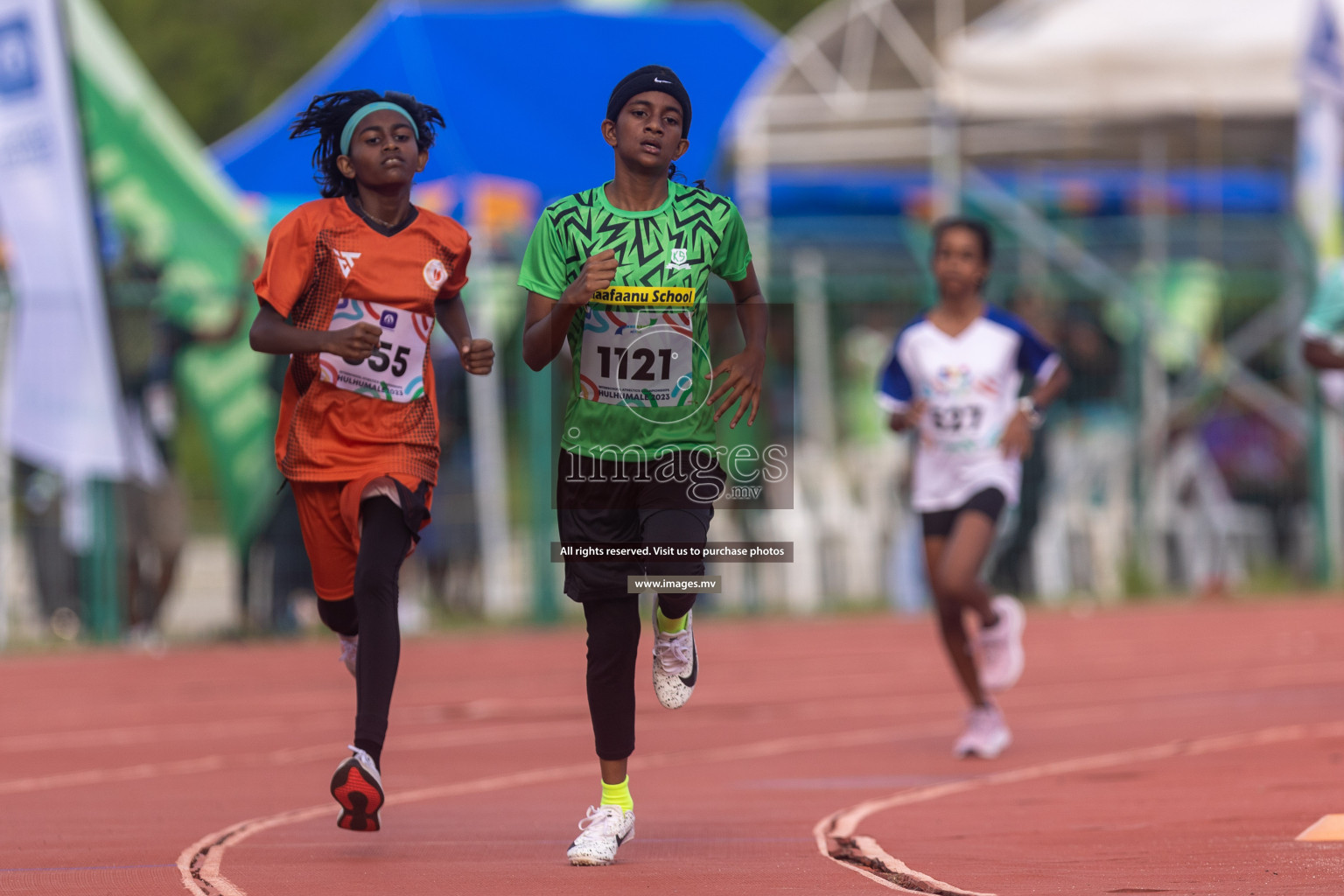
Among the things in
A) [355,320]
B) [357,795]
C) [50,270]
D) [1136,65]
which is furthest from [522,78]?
[357,795]

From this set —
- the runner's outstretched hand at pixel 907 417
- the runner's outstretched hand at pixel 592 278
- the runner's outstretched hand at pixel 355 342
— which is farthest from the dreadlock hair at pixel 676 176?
the runner's outstretched hand at pixel 907 417

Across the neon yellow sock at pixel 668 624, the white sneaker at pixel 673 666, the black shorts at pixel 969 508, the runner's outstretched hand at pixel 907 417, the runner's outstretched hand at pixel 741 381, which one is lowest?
the white sneaker at pixel 673 666

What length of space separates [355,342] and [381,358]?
0.36m

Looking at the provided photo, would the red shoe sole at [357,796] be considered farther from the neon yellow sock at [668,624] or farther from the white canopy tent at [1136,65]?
the white canopy tent at [1136,65]

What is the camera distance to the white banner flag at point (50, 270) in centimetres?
1439

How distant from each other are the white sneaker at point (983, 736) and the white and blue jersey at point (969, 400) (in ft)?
2.90

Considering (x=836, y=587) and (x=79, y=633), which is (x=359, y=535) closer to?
(x=79, y=633)

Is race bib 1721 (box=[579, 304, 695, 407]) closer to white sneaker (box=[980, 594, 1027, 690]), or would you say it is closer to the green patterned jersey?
the green patterned jersey

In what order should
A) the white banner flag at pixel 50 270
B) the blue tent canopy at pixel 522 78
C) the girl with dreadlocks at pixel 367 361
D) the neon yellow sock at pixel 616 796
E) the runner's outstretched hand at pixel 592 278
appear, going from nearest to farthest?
1. the runner's outstretched hand at pixel 592 278
2. the neon yellow sock at pixel 616 796
3. the girl with dreadlocks at pixel 367 361
4. the white banner flag at pixel 50 270
5. the blue tent canopy at pixel 522 78

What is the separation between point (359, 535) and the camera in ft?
21.2

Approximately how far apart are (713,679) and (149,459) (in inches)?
185

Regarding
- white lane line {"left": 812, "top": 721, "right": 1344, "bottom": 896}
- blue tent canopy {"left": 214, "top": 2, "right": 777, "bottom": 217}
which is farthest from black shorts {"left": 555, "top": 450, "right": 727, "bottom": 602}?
blue tent canopy {"left": 214, "top": 2, "right": 777, "bottom": 217}

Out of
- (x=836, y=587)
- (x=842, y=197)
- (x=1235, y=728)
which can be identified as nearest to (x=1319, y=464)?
(x=836, y=587)

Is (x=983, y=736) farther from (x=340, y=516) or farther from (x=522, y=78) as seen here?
(x=522, y=78)
